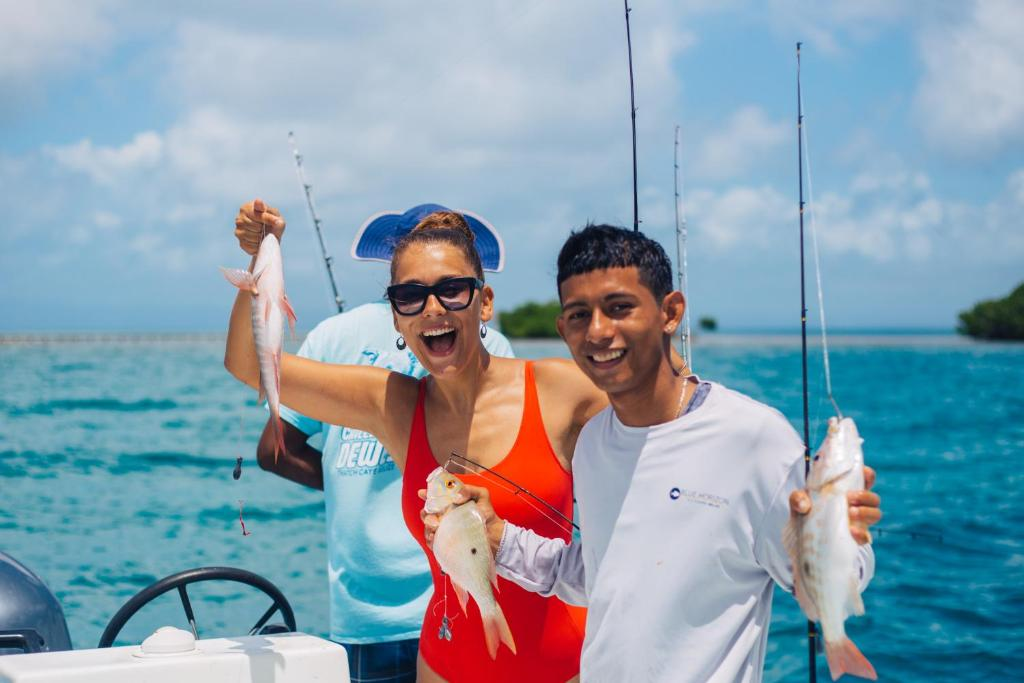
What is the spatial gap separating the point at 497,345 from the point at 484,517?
1399 mm

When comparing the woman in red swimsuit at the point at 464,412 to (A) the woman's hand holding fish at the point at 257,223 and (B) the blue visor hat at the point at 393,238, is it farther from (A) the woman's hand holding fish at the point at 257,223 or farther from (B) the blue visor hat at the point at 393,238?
(B) the blue visor hat at the point at 393,238

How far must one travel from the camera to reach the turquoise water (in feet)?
30.3

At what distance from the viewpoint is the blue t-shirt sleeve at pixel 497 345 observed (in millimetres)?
3756

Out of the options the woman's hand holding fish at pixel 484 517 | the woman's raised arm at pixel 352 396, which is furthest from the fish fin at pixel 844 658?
the woman's raised arm at pixel 352 396

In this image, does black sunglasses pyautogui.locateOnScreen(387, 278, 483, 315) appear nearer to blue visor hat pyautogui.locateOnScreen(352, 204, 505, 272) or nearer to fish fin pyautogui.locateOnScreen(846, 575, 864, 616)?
blue visor hat pyautogui.locateOnScreen(352, 204, 505, 272)

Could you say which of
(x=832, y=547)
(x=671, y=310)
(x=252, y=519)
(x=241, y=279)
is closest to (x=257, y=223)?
(x=241, y=279)

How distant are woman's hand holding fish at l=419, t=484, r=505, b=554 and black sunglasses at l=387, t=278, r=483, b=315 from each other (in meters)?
0.54

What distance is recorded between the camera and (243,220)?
2.57m

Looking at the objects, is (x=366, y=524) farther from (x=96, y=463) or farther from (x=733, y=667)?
(x=96, y=463)

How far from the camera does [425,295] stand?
276 centimetres

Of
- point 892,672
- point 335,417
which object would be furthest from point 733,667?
point 892,672

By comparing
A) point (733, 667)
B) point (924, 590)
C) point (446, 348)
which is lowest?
point (924, 590)

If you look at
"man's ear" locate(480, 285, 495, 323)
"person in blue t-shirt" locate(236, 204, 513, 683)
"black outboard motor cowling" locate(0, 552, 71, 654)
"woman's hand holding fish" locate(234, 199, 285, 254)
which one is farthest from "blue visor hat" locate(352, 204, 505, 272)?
"black outboard motor cowling" locate(0, 552, 71, 654)

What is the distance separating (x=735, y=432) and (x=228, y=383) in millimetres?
34040
